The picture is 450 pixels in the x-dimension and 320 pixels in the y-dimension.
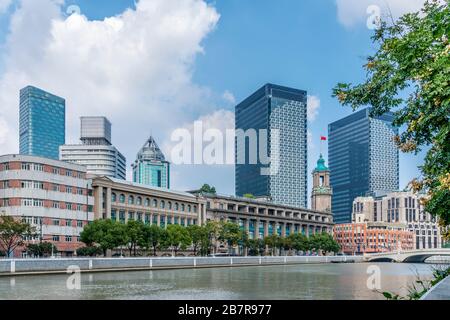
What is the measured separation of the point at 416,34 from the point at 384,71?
257 centimetres

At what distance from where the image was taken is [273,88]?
5502 inches

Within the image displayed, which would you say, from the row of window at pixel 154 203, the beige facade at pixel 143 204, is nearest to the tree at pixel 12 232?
the beige facade at pixel 143 204

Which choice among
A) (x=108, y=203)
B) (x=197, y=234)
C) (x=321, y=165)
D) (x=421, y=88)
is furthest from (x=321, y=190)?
(x=421, y=88)

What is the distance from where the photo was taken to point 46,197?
76312mm

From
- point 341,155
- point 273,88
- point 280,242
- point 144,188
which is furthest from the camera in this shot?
point 341,155

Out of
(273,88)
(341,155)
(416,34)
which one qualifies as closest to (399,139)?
(416,34)

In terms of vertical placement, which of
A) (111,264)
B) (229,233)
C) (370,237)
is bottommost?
(370,237)

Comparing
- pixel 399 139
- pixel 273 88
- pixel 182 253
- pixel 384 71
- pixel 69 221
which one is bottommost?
pixel 182 253

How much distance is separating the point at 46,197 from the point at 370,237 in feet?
438

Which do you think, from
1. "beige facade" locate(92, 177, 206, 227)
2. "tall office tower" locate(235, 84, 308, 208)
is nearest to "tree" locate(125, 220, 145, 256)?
"beige facade" locate(92, 177, 206, 227)

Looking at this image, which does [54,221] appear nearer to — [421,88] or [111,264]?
[111,264]

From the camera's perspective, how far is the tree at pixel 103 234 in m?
77.1
